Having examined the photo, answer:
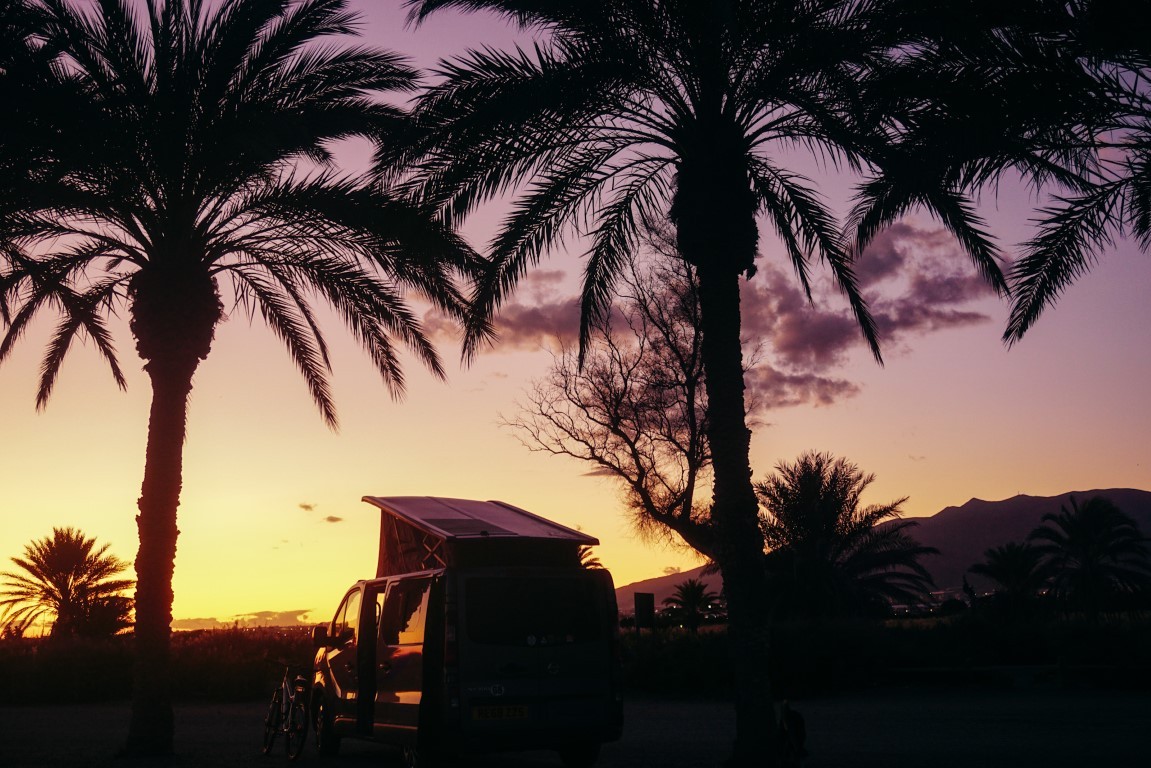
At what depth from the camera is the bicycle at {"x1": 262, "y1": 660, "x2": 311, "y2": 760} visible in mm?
13391

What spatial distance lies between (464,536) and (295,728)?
4.24 m

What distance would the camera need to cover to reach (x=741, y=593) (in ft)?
38.8

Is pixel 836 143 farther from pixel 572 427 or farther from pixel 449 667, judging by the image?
pixel 572 427

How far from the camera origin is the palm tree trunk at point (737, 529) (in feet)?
37.8

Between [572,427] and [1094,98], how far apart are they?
18.9 metres

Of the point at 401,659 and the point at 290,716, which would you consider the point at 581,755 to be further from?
the point at 290,716

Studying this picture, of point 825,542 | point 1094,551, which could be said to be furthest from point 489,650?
point 1094,551

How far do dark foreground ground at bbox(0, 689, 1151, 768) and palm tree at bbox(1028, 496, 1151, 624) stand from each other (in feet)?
93.0

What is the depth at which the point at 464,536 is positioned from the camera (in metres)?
11.2

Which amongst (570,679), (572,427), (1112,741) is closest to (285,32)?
(570,679)

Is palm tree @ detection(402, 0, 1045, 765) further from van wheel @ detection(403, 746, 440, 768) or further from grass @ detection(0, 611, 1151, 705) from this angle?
grass @ detection(0, 611, 1151, 705)

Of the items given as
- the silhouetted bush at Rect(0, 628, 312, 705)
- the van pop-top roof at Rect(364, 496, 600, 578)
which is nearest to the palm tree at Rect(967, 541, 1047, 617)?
the silhouetted bush at Rect(0, 628, 312, 705)

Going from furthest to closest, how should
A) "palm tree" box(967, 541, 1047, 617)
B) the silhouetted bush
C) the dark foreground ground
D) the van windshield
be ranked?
"palm tree" box(967, 541, 1047, 617) → the silhouetted bush → the dark foreground ground → the van windshield

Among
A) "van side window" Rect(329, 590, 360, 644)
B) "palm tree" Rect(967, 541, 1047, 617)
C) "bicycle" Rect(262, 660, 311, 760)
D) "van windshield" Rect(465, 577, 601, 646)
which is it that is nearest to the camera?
"van windshield" Rect(465, 577, 601, 646)
